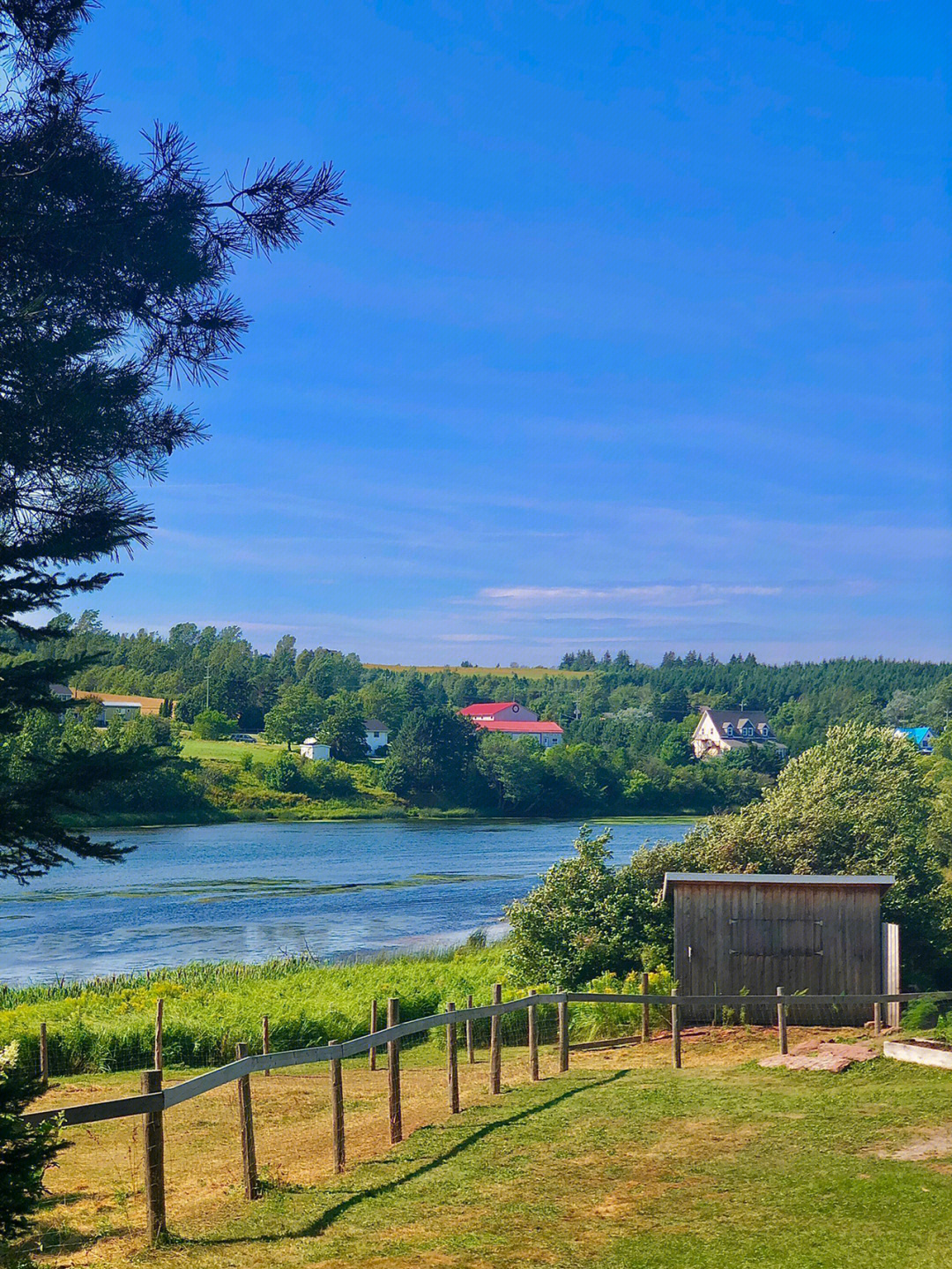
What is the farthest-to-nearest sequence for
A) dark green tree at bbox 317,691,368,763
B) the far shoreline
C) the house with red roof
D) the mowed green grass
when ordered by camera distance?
1. the house with red roof
2. dark green tree at bbox 317,691,368,763
3. the mowed green grass
4. the far shoreline

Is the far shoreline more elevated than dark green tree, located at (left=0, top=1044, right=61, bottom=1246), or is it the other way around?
dark green tree, located at (left=0, top=1044, right=61, bottom=1246)

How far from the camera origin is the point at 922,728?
143875 mm

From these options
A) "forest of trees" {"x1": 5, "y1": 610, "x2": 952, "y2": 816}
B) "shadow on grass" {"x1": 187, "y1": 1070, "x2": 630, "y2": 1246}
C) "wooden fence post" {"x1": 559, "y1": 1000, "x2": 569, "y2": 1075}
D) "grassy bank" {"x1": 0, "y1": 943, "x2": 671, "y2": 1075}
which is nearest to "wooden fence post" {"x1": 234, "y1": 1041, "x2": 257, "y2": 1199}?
"shadow on grass" {"x1": 187, "y1": 1070, "x2": 630, "y2": 1246}

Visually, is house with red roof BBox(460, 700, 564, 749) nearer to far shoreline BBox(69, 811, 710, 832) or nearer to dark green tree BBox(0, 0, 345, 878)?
far shoreline BBox(69, 811, 710, 832)

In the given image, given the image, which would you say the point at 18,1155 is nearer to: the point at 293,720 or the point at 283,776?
the point at 283,776

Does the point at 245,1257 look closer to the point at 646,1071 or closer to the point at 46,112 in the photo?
the point at 46,112

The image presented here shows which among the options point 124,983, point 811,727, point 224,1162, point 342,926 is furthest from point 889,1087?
point 811,727

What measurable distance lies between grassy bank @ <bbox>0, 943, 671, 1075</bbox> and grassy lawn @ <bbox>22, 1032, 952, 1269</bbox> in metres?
6.11

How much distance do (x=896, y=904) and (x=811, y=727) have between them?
148m

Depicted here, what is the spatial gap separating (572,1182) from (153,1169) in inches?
127

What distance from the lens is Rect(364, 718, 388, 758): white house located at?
464 feet

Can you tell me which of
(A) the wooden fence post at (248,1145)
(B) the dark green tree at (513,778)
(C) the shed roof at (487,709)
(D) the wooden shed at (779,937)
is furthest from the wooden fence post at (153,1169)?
(C) the shed roof at (487,709)

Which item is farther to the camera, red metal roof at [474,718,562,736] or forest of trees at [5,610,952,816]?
red metal roof at [474,718,562,736]

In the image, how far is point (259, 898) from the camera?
160ft
